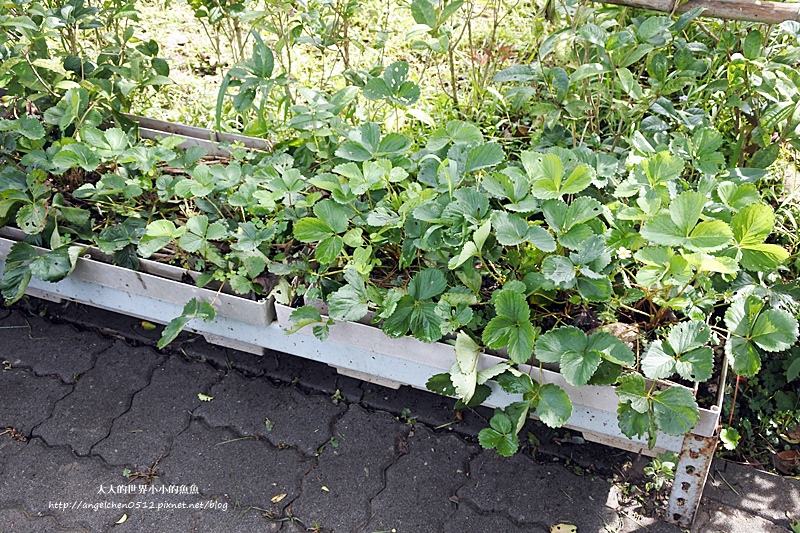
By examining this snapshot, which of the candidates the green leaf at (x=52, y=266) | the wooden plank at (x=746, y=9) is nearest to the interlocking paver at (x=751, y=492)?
the wooden plank at (x=746, y=9)

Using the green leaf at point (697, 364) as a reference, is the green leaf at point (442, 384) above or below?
below

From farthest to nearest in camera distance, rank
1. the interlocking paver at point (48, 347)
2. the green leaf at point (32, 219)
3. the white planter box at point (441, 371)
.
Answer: the interlocking paver at point (48, 347) → the green leaf at point (32, 219) → the white planter box at point (441, 371)

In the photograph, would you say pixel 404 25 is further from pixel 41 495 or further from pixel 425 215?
pixel 41 495

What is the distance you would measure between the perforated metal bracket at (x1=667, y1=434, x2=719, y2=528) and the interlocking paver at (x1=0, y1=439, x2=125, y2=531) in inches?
62.4

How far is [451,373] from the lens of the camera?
181cm

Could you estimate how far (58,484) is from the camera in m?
2.12

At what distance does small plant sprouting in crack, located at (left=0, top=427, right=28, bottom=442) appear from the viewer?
7.35 ft

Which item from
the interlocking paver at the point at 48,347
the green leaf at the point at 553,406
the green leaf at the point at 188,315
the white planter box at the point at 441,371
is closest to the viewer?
the green leaf at the point at 553,406

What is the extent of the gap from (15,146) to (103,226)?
0.41 metres

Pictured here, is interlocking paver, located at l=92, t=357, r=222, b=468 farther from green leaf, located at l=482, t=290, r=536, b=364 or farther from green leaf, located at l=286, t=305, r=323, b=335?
green leaf, located at l=482, t=290, r=536, b=364

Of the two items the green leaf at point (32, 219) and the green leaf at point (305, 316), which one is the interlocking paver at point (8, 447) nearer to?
the green leaf at point (32, 219)

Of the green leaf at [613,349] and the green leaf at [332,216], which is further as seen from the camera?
the green leaf at [332,216]

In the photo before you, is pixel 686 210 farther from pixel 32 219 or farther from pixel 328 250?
pixel 32 219

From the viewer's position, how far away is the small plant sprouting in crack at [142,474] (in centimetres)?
213
